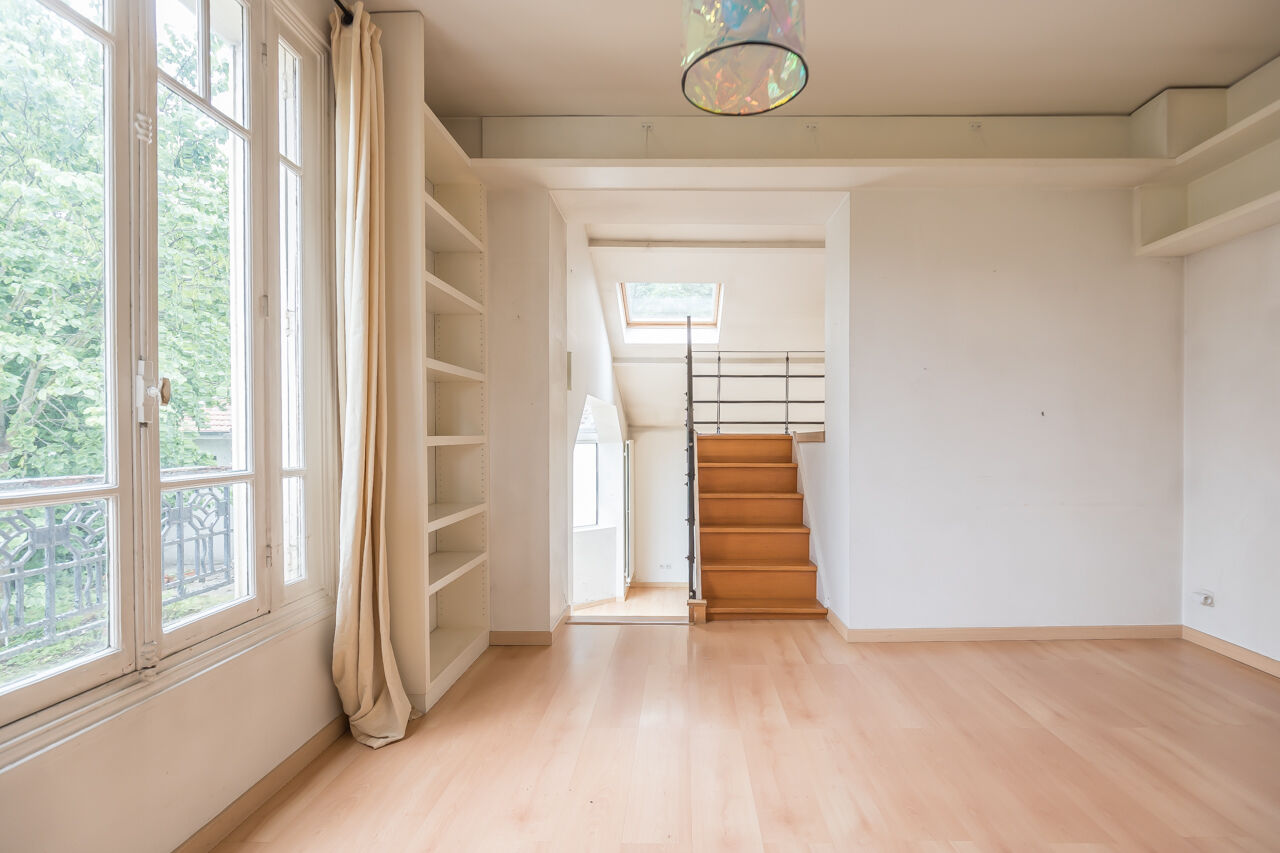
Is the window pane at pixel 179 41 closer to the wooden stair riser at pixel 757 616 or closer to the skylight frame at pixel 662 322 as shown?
the wooden stair riser at pixel 757 616

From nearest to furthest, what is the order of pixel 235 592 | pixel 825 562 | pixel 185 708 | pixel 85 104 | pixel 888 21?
1. pixel 85 104
2. pixel 185 708
3. pixel 235 592
4. pixel 888 21
5. pixel 825 562

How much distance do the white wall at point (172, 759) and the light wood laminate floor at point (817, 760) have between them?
0.17 meters

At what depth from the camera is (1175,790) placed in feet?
6.82

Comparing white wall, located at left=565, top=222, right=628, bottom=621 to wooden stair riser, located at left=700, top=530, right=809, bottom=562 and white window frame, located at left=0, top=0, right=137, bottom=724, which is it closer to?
wooden stair riser, located at left=700, top=530, right=809, bottom=562

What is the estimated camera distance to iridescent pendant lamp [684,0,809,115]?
151 centimetres

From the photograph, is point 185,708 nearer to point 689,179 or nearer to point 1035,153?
point 689,179

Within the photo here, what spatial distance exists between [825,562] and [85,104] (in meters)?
3.84

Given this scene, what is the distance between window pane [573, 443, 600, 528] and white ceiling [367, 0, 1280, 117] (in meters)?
4.30

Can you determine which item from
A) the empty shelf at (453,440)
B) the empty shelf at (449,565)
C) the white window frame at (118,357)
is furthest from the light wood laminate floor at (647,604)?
the white window frame at (118,357)

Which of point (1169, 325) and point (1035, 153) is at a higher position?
point (1035, 153)

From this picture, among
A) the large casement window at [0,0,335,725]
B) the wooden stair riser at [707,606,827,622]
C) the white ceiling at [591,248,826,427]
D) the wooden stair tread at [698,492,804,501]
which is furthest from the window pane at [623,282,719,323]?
the large casement window at [0,0,335,725]

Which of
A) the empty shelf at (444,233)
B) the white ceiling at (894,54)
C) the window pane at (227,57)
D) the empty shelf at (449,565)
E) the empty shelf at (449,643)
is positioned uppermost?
the white ceiling at (894,54)

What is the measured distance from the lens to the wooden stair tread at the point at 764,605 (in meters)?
4.00

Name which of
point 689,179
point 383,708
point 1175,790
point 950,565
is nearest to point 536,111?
point 689,179
